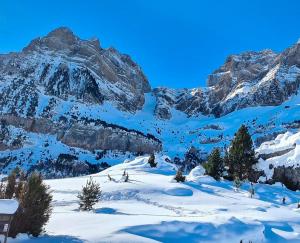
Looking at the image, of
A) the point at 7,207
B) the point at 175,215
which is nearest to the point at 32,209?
the point at 7,207

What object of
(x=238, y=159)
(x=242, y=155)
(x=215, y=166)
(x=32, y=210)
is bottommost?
(x=32, y=210)

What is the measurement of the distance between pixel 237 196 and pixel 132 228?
24469 mm

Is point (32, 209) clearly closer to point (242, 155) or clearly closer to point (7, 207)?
point (7, 207)

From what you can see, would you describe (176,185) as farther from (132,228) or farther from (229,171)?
(132,228)

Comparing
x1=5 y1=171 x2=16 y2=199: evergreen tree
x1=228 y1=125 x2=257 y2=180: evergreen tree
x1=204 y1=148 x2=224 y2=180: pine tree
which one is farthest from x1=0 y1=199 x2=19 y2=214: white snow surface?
x1=228 y1=125 x2=257 y2=180: evergreen tree

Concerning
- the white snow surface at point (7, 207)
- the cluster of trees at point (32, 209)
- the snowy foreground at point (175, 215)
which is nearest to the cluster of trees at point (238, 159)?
the snowy foreground at point (175, 215)

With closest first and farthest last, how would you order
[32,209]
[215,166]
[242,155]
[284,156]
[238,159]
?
[32,209], [215,166], [242,155], [238,159], [284,156]

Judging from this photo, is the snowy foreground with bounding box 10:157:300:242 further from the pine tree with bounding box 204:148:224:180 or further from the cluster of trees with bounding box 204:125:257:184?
the cluster of trees with bounding box 204:125:257:184

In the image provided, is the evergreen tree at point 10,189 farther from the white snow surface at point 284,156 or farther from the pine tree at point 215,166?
the white snow surface at point 284,156

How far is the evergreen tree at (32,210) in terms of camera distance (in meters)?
25.3

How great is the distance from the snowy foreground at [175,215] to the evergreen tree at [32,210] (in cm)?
67

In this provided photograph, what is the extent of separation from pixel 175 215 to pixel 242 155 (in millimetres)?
29161

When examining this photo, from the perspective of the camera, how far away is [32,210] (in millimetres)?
25656

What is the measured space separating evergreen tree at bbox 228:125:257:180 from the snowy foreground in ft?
11.3
